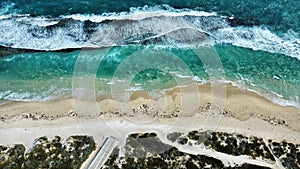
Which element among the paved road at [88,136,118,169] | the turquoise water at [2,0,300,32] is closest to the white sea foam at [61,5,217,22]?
the turquoise water at [2,0,300,32]

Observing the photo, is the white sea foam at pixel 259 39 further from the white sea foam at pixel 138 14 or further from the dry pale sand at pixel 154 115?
the dry pale sand at pixel 154 115

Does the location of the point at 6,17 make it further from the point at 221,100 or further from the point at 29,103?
the point at 221,100

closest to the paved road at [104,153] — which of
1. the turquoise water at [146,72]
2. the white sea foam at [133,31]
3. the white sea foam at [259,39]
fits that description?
→ the turquoise water at [146,72]

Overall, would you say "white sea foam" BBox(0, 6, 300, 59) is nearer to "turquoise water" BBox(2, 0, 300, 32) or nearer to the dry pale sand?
"turquoise water" BBox(2, 0, 300, 32)

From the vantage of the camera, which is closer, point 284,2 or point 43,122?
point 43,122

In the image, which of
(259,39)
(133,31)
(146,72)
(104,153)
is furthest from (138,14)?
(104,153)

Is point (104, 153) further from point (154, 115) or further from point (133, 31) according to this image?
point (133, 31)

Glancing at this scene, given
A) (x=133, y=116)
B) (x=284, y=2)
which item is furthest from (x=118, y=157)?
(x=284, y=2)
